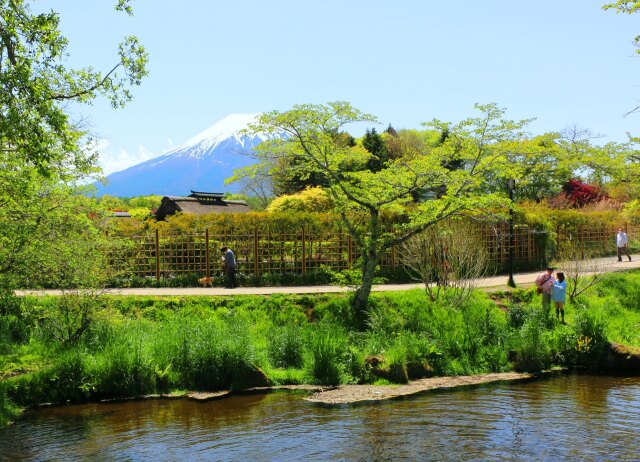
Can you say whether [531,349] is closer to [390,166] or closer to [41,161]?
[390,166]

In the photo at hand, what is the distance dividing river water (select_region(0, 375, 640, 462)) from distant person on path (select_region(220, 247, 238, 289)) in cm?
794

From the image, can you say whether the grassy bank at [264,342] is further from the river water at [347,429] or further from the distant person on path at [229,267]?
the distant person on path at [229,267]

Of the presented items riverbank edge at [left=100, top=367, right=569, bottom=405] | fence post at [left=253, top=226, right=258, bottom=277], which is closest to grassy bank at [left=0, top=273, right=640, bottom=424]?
riverbank edge at [left=100, top=367, right=569, bottom=405]

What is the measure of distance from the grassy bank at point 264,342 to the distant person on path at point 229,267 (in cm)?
251

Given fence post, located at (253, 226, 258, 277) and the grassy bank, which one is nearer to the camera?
the grassy bank

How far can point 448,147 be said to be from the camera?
16.9 m

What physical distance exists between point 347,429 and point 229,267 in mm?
10664

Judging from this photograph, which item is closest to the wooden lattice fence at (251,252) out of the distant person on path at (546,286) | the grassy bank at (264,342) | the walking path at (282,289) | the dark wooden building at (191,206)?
the walking path at (282,289)

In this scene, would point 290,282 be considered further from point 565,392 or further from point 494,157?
point 565,392

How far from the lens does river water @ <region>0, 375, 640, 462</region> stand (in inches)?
369

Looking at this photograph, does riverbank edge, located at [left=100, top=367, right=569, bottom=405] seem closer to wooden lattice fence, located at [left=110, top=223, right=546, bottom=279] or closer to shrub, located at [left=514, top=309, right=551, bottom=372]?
shrub, located at [left=514, top=309, right=551, bottom=372]

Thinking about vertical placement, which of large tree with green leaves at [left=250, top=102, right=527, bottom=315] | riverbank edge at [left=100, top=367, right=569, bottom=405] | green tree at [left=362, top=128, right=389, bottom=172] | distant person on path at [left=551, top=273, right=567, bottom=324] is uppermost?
green tree at [left=362, top=128, right=389, bottom=172]

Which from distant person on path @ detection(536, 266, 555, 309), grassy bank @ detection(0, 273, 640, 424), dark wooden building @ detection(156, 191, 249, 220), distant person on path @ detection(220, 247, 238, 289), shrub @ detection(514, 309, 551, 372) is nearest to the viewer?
grassy bank @ detection(0, 273, 640, 424)

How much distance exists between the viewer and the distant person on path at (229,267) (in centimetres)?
2019
